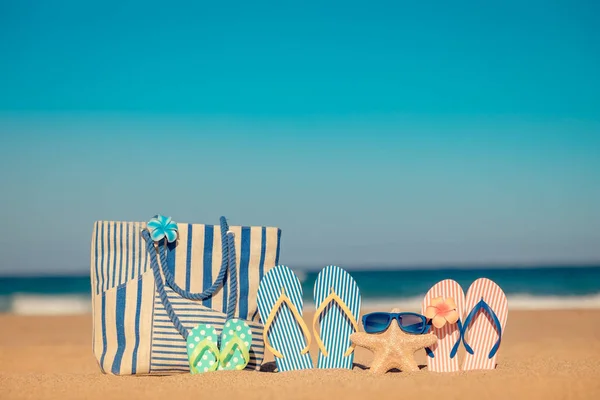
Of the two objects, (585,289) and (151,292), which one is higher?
(151,292)

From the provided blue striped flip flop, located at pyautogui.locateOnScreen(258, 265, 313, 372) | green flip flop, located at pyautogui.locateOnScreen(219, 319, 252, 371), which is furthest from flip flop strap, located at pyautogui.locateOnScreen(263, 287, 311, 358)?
green flip flop, located at pyautogui.locateOnScreen(219, 319, 252, 371)

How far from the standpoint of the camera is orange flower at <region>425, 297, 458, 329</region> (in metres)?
4.43

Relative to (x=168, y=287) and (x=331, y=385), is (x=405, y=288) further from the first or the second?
(x=331, y=385)

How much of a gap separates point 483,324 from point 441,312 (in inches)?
12.6

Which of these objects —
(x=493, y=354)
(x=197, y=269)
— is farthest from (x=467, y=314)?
(x=197, y=269)

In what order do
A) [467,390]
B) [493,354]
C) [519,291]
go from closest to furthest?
[467,390] < [493,354] < [519,291]

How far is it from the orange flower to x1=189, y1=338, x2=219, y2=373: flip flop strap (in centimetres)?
131

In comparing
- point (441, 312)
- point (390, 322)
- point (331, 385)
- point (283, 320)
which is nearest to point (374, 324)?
point (390, 322)

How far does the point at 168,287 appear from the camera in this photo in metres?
4.68

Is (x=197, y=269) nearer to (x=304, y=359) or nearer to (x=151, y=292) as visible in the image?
(x=151, y=292)

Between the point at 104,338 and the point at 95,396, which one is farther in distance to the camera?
the point at 104,338

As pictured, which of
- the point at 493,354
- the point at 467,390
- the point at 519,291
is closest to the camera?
the point at 467,390

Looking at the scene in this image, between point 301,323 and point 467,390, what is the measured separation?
3.98 ft

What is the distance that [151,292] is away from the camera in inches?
184
